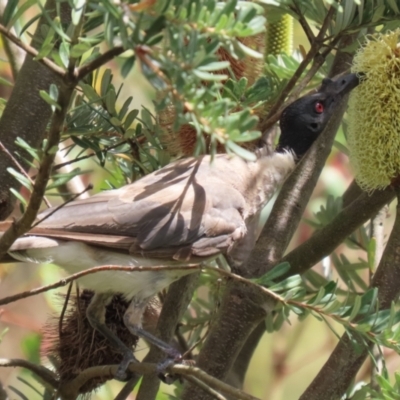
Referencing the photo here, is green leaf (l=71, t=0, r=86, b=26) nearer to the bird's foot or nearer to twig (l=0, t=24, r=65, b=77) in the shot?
twig (l=0, t=24, r=65, b=77)

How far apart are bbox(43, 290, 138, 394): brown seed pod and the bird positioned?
0.11 feet

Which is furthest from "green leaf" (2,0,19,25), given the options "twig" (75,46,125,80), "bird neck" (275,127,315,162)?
"bird neck" (275,127,315,162)

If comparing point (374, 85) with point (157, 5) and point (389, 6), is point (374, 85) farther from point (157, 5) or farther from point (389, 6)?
point (157, 5)

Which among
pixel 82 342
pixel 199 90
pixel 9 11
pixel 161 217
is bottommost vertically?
pixel 82 342

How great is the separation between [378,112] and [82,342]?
0.70 m

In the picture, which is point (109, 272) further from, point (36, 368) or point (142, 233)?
point (36, 368)

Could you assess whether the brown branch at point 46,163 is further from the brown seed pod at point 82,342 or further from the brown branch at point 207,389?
the brown seed pod at point 82,342

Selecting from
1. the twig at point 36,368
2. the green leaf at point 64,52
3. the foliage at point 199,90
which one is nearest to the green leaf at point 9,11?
the foliage at point 199,90

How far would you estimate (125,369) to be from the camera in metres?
1.32

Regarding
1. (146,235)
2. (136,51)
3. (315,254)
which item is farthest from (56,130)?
(315,254)

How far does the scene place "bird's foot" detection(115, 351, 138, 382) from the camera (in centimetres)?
132

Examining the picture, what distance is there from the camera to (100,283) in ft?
4.75

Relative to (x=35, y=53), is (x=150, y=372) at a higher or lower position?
lower

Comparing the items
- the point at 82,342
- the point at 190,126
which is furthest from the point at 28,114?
the point at 82,342
